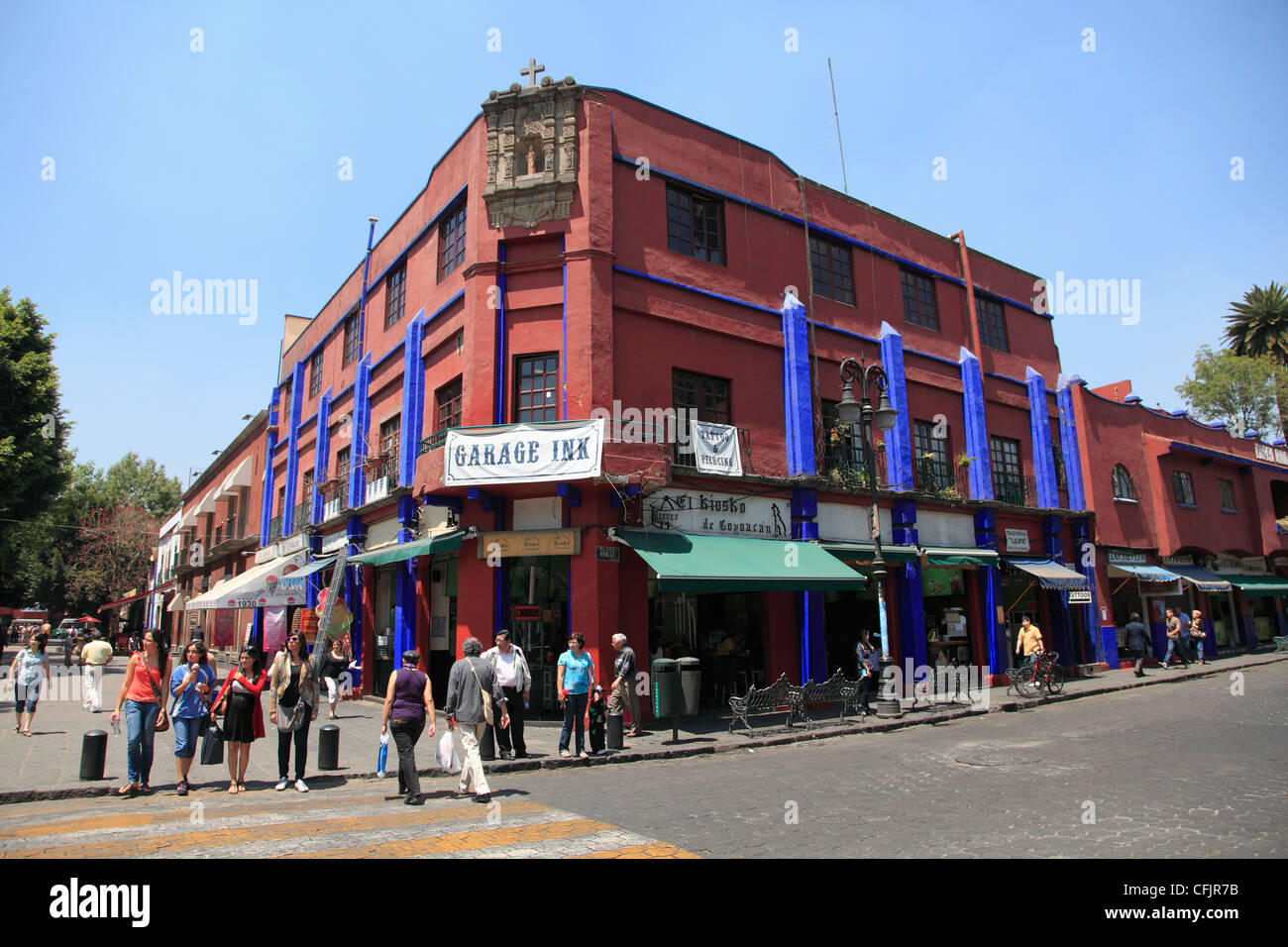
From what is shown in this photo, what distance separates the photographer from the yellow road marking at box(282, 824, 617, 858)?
5.66m

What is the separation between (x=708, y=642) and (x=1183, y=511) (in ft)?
69.3

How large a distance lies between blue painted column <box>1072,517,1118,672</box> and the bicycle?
6279 mm

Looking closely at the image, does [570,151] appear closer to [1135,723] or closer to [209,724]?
[209,724]

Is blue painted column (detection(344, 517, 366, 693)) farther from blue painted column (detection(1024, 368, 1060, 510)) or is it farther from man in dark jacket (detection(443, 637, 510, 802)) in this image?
blue painted column (detection(1024, 368, 1060, 510))

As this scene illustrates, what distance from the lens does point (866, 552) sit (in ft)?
56.4

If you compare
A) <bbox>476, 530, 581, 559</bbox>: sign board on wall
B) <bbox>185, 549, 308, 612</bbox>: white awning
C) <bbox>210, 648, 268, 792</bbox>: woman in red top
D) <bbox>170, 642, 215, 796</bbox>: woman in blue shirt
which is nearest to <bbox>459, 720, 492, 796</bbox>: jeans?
<bbox>210, 648, 268, 792</bbox>: woman in red top

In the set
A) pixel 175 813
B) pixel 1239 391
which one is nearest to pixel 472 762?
pixel 175 813

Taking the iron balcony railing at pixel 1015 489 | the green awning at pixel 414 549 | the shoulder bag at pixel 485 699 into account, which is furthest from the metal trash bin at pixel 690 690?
the iron balcony railing at pixel 1015 489

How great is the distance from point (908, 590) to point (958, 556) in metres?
1.82

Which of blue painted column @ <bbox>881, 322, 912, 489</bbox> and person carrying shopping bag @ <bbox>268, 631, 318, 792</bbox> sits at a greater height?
blue painted column @ <bbox>881, 322, 912, 489</bbox>

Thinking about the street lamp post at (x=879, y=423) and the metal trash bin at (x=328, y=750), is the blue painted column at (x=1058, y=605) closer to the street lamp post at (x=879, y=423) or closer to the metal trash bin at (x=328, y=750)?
the street lamp post at (x=879, y=423)

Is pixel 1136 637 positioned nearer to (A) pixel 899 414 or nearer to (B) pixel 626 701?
(A) pixel 899 414

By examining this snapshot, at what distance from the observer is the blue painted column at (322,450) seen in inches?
918

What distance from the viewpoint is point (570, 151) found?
50.5 feet
